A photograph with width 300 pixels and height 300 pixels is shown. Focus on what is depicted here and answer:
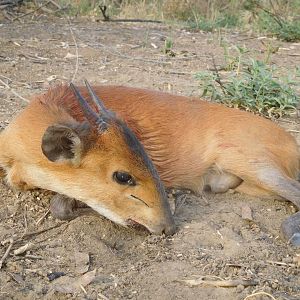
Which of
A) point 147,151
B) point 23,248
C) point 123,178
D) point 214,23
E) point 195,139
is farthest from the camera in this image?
point 214,23

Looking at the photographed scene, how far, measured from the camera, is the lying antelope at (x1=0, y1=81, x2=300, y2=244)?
3.96 metres

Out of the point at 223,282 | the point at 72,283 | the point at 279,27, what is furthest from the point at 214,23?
the point at 72,283

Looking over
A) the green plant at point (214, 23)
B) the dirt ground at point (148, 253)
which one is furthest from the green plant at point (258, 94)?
the green plant at point (214, 23)

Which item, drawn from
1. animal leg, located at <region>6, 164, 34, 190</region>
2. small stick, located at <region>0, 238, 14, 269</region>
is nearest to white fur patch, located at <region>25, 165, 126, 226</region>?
animal leg, located at <region>6, 164, 34, 190</region>

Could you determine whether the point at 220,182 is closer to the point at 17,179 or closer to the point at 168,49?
the point at 17,179

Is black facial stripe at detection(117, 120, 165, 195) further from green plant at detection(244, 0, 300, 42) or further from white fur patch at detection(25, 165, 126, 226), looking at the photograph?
green plant at detection(244, 0, 300, 42)

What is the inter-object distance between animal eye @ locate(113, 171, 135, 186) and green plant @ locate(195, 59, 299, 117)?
100 inches

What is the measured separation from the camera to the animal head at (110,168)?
12.8ft

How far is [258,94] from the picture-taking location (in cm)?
620

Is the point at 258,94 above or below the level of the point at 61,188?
below

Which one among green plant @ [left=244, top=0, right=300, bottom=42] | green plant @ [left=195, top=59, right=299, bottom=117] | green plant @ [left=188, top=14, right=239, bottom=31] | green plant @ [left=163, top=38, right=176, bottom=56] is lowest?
green plant @ [left=188, top=14, right=239, bottom=31]

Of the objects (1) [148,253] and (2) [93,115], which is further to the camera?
(2) [93,115]

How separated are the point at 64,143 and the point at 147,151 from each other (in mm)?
822

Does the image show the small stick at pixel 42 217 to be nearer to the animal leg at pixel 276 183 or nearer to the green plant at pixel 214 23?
the animal leg at pixel 276 183
